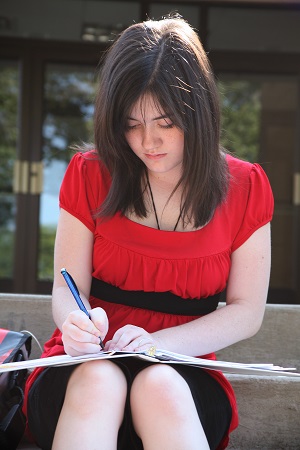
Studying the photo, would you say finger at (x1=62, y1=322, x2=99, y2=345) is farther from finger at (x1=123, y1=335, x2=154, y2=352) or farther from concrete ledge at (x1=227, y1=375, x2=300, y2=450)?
concrete ledge at (x1=227, y1=375, x2=300, y2=450)

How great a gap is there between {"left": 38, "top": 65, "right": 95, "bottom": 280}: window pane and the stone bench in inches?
158

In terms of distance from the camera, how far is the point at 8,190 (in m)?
7.32

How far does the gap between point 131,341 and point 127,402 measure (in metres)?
0.15

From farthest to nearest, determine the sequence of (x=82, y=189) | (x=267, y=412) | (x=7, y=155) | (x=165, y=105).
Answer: (x=7, y=155)
(x=267, y=412)
(x=82, y=189)
(x=165, y=105)

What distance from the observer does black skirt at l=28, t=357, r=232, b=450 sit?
2059 millimetres

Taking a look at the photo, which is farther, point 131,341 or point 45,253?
point 45,253

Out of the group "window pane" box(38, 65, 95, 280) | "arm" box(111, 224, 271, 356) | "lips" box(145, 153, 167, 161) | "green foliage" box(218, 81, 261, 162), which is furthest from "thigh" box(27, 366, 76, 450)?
"green foliage" box(218, 81, 261, 162)

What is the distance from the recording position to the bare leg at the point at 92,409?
74.4 inches

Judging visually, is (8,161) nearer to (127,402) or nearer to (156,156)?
(156,156)

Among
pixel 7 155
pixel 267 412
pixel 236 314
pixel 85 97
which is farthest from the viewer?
pixel 7 155

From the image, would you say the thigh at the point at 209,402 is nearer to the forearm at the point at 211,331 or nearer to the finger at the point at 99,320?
the forearm at the point at 211,331

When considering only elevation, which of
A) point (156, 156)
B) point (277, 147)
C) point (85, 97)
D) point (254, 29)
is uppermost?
point (254, 29)

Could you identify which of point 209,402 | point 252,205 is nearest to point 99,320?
point 209,402

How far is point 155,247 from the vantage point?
2.43 m
